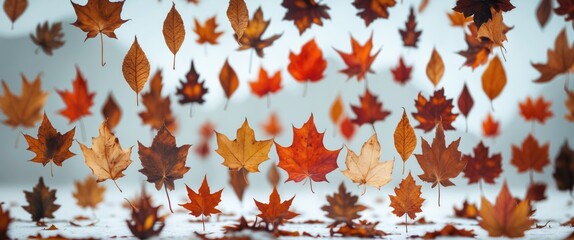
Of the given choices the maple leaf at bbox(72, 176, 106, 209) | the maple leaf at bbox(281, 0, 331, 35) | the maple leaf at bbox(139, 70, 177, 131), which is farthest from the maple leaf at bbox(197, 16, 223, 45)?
the maple leaf at bbox(72, 176, 106, 209)

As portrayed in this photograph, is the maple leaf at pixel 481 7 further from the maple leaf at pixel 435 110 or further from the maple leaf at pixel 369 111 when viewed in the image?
the maple leaf at pixel 369 111

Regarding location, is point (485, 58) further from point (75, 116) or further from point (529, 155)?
point (75, 116)

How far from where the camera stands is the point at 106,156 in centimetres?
71

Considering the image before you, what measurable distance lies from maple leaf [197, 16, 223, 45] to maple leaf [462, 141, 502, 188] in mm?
685

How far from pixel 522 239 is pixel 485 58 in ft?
1.44

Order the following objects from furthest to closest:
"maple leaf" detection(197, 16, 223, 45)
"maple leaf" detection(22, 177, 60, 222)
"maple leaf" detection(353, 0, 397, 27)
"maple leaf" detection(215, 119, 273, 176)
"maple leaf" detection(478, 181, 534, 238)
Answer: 1. "maple leaf" detection(197, 16, 223, 45)
2. "maple leaf" detection(22, 177, 60, 222)
3. "maple leaf" detection(353, 0, 397, 27)
4. "maple leaf" detection(215, 119, 273, 176)
5. "maple leaf" detection(478, 181, 534, 238)

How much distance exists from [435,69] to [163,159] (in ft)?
1.96

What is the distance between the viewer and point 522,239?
707 mm

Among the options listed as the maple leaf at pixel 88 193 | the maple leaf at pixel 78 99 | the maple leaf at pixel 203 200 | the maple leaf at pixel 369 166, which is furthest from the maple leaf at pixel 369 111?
the maple leaf at pixel 88 193

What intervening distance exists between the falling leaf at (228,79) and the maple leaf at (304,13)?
163 mm

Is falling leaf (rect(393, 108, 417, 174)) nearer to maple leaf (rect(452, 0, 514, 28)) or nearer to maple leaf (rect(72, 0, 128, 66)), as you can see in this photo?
maple leaf (rect(452, 0, 514, 28))

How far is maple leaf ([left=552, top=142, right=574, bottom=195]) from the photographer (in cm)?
130

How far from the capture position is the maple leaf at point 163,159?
689mm

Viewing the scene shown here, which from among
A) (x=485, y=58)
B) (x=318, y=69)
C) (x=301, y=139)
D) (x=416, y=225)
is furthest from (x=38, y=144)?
(x=485, y=58)
